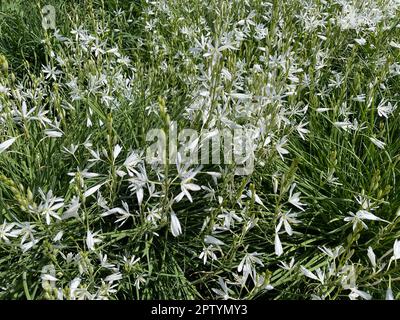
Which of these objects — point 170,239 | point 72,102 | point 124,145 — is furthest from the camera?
point 72,102

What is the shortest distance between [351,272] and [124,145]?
159 centimetres

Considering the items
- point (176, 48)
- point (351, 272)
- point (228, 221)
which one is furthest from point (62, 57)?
point (351, 272)

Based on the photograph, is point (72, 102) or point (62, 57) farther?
point (62, 57)

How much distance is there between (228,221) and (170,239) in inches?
20.2

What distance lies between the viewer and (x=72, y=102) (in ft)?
10.8

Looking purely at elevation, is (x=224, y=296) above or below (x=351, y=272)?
below

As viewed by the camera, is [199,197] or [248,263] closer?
[248,263]

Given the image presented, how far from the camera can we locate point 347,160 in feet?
10.00

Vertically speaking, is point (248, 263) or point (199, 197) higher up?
point (199, 197)

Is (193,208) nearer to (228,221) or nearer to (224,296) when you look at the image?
(228,221)

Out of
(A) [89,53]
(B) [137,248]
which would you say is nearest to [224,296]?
(B) [137,248]

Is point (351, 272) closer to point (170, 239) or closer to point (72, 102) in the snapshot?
point (170, 239)
